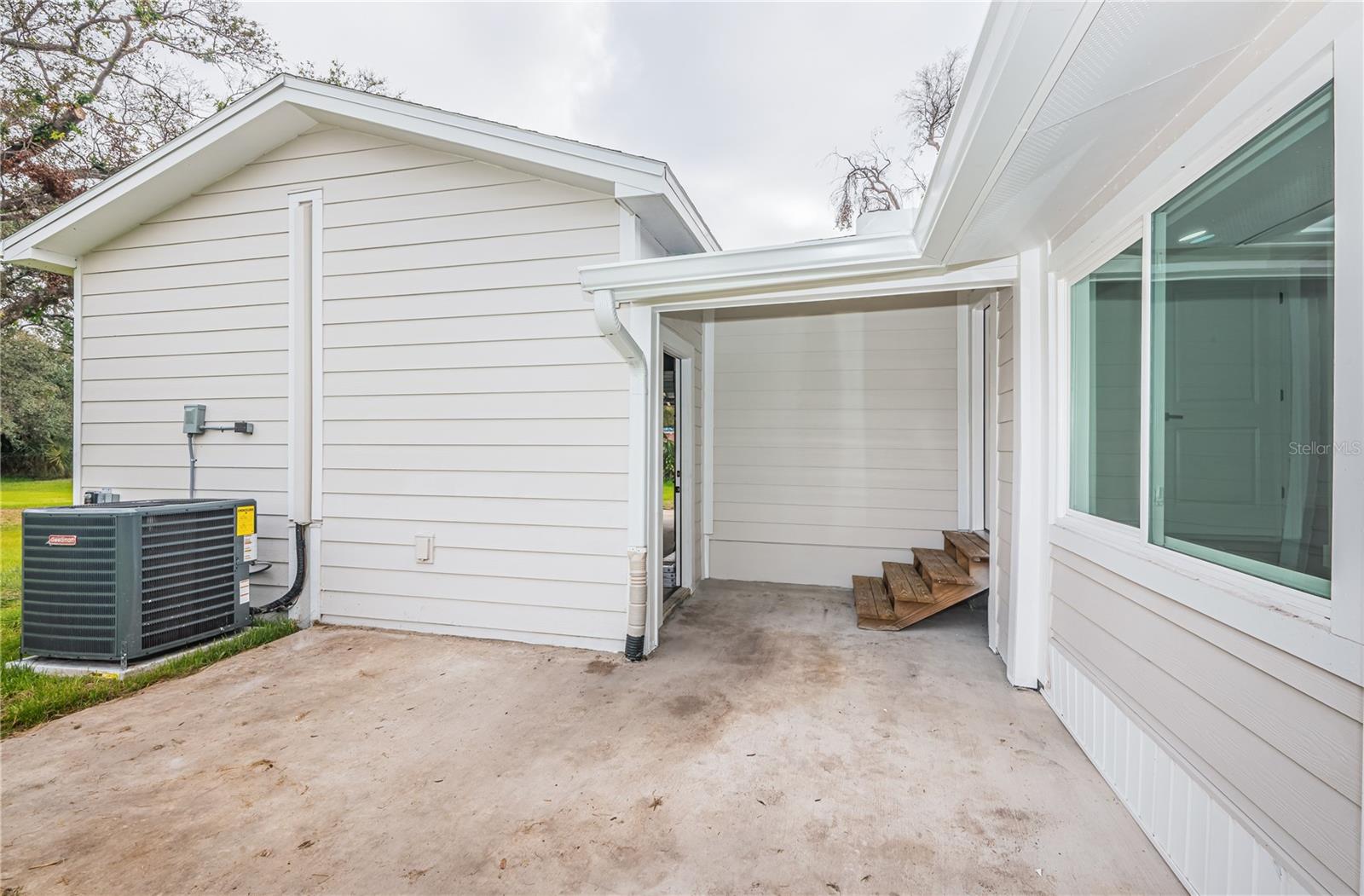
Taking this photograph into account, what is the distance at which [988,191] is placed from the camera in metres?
1.92

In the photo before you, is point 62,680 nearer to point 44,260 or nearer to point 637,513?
point 637,513

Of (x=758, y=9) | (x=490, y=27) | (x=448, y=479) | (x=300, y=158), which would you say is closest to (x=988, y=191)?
(x=448, y=479)

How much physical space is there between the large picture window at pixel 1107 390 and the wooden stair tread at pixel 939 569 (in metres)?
1.18

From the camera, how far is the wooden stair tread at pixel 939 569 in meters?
3.65

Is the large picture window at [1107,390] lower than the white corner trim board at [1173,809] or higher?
higher

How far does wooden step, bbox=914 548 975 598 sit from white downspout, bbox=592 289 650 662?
1929mm

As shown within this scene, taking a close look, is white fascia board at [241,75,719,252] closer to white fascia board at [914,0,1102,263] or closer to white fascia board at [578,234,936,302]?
white fascia board at [578,234,936,302]

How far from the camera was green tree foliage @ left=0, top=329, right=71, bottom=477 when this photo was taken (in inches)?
393

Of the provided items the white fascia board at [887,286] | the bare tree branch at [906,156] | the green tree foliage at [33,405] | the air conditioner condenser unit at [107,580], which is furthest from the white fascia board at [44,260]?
the green tree foliage at [33,405]

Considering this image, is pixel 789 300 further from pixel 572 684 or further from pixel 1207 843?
pixel 1207 843

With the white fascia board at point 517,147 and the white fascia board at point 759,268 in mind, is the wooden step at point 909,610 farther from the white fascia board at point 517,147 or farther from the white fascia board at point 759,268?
the white fascia board at point 517,147

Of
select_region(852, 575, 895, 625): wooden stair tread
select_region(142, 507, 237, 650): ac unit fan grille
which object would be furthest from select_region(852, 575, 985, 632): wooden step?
select_region(142, 507, 237, 650): ac unit fan grille

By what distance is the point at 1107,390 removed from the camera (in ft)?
7.40

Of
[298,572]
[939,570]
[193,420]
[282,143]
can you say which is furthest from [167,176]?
[939,570]
